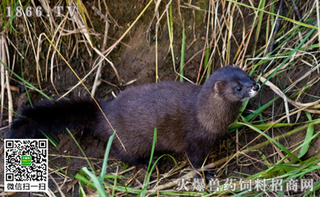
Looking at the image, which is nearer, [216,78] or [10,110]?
[216,78]

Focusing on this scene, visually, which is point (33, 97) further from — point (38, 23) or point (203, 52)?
point (203, 52)

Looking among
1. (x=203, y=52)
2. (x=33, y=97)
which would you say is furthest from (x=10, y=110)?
(x=203, y=52)

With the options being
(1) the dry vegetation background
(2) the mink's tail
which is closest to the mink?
(2) the mink's tail

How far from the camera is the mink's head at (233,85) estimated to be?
2.93 m

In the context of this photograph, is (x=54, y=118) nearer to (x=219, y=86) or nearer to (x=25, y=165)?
(x=25, y=165)

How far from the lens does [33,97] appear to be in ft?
13.7

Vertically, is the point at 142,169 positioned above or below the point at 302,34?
below

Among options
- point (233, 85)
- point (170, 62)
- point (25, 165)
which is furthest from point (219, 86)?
point (25, 165)

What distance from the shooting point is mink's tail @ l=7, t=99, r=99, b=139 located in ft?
11.4

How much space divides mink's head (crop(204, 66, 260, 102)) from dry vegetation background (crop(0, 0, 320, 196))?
0.44 metres

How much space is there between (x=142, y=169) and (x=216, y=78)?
4.28 ft

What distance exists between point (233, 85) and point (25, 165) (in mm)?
2193

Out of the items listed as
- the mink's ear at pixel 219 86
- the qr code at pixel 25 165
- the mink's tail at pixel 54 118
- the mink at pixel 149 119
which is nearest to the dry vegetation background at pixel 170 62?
the qr code at pixel 25 165

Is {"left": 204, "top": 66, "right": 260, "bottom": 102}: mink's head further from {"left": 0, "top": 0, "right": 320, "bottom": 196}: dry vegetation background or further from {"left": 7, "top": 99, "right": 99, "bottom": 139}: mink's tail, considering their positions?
{"left": 7, "top": 99, "right": 99, "bottom": 139}: mink's tail
